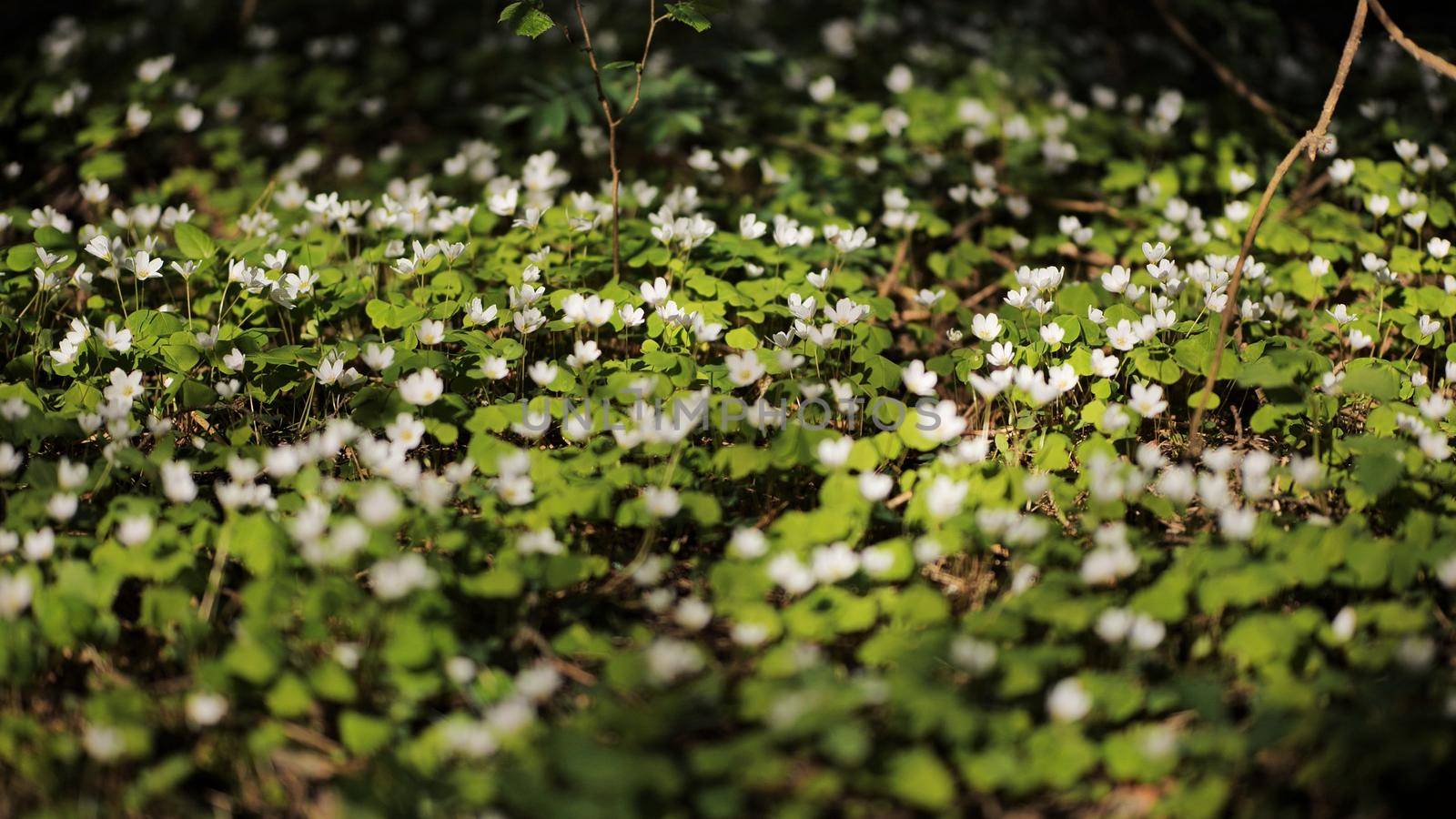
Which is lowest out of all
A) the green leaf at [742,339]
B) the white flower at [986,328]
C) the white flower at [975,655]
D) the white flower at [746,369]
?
the green leaf at [742,339]

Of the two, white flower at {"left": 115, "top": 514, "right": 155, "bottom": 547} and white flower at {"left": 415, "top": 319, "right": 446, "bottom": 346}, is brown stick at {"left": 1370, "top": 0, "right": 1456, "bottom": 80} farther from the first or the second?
white flower at {"left": 115, "top": 514, "right": 155, "bottom": 547}

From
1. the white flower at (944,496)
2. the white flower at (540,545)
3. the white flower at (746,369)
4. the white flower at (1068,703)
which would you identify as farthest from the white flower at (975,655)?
the white flower at (746,369)

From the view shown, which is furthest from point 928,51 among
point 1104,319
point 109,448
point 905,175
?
point 109,448

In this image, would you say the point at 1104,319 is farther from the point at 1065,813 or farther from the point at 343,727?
the point at 343,727

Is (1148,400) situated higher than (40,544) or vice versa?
(40,544)

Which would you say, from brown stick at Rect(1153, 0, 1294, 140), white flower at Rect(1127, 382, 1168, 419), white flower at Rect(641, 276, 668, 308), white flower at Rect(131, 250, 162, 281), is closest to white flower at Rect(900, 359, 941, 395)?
white flower at Rect(1127, 382, 1168, 419)

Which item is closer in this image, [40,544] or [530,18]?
[40,544]

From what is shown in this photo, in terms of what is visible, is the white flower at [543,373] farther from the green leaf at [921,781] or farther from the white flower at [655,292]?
the green leaf at [921,781]

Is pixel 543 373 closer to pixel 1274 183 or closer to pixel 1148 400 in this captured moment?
pixel 1148 400

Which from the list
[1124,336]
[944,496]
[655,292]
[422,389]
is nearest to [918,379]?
[944,496]
